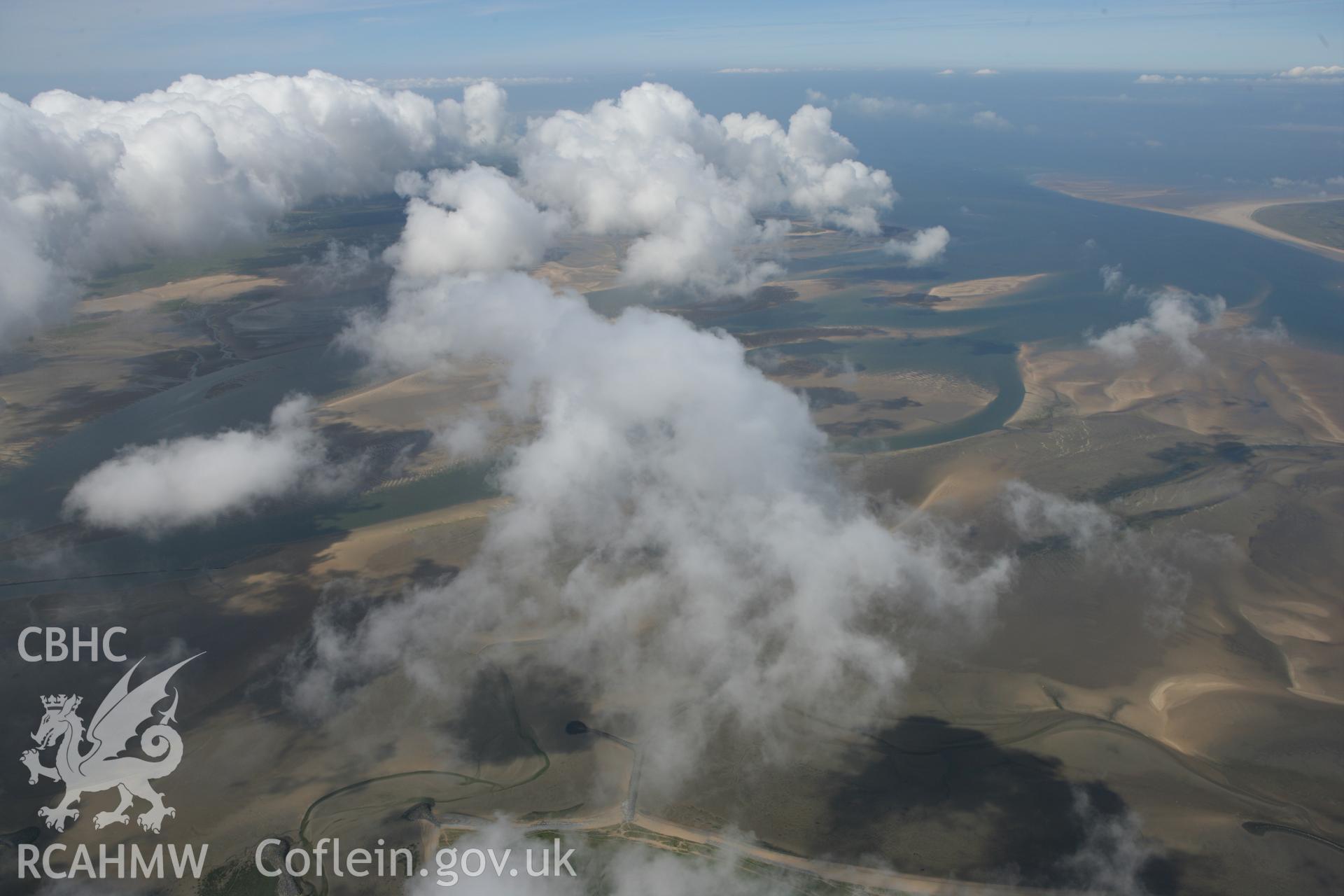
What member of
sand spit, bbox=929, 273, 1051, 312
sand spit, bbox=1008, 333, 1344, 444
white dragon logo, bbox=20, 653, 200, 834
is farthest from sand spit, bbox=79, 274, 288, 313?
sand spit, bbox=1008, 333, 1344, 444

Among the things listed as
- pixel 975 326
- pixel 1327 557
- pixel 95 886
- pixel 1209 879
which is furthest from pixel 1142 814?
pixel 975 326

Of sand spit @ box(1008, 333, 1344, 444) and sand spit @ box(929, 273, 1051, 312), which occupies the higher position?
sand spit @ box(929, 273, 1051, 312)

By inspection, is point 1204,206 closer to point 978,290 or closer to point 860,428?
point 978,290

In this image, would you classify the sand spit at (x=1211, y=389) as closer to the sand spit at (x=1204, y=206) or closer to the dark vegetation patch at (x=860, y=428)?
the dark vegetation patch at (x=860, y=428)

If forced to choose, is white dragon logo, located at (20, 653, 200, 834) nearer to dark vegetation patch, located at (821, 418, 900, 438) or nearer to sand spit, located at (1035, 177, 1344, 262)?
dark vegetation patch, located at (821, 418, 900, 438)

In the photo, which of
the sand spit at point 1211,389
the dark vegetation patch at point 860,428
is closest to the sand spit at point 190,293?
the dark vegetation patch at point 860,428

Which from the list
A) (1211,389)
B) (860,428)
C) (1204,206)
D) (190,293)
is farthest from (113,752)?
(1204,206)

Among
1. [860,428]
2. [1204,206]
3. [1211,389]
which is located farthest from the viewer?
[1204,206]

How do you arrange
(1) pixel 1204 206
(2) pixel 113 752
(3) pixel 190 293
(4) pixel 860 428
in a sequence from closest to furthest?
1. (2) pixel 113 752
2. (4) pixel 860 428
3. (3) pixel 190 293
4. (1) pixel 1204 206

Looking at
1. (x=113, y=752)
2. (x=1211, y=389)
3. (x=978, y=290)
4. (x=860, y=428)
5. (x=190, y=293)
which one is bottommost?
(x=113, y=752)

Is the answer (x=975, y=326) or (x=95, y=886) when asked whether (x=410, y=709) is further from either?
(x=975, y=326)
